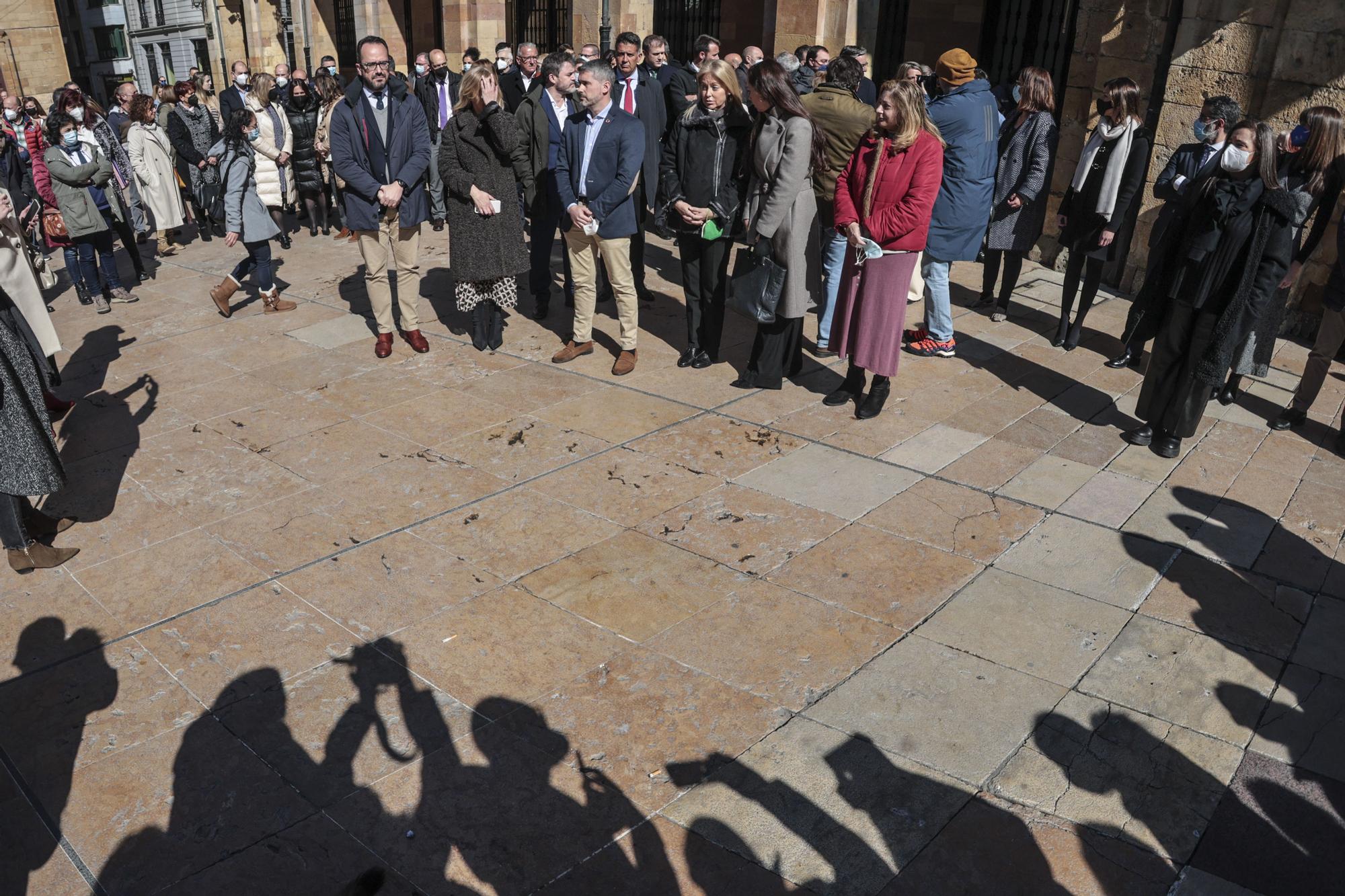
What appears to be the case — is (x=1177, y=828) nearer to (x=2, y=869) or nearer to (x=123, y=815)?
(x=123, y=815)

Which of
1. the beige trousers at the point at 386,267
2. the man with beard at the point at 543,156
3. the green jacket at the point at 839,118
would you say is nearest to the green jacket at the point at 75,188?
the beige trousers at the point at 386,267

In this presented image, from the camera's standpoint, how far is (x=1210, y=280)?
532 centimetres

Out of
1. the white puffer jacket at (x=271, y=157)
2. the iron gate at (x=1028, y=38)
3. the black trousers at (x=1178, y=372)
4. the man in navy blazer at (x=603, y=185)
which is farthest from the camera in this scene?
the iron gate at (x=1028, y=38)

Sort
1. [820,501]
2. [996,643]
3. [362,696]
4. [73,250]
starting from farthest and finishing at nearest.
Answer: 1. [73,250]
2. [820,501]
3. [996,643]
4. [362,696]

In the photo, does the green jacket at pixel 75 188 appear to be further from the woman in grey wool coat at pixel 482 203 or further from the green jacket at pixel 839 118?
the green jacket at pixel 839 118

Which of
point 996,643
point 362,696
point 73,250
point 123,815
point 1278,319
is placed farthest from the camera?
point 73,250

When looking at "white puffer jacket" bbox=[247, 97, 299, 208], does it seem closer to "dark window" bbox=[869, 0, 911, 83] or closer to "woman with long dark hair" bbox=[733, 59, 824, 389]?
"woman with long dark hair" bbox=[733, 59, 824, 389]

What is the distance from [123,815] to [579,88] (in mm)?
4813

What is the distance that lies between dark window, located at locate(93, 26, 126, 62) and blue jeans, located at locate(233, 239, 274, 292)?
1501 inches

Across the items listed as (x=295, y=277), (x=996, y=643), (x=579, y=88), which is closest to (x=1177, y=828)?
(x=996, y=643)

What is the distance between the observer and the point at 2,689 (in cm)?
376

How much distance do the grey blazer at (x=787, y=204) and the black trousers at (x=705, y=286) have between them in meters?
0.48

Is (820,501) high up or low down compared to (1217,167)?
down

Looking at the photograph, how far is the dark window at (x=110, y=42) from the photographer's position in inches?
1547
